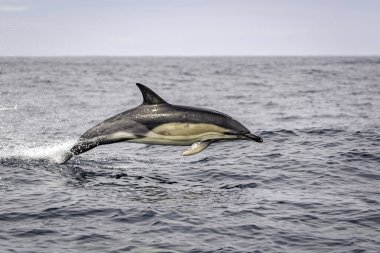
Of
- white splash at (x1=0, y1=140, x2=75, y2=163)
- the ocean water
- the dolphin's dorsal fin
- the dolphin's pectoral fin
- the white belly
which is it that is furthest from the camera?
white splash at (x1=0, y1=140, x2=75, y2=163)

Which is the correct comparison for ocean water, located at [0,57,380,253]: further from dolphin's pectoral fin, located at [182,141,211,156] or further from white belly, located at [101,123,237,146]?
white belly, located at [101,123,237,146]

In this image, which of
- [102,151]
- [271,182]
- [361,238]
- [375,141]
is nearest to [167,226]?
[361,238]

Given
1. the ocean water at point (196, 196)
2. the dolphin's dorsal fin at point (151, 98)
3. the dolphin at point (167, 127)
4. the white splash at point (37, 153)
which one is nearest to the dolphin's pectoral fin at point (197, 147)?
the dolphin at point (167, 127)

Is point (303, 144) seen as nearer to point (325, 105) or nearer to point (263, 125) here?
point (263, 125)

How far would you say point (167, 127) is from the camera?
38.6 feet

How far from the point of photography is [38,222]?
10039 millimetres

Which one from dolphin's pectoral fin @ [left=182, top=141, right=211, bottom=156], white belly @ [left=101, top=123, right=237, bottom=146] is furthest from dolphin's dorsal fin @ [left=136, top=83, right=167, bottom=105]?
dolphin's pectoral fin @ [left=182, top=141, right=211, bottom=156]

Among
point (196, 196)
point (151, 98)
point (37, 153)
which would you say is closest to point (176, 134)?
point (151, 98)

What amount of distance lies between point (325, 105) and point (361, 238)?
27.1 meters

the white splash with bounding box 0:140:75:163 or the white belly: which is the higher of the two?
the white belly

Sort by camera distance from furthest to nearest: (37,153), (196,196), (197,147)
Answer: (37,153)
(196,196)
(197,147)

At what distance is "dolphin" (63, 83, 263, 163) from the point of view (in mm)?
11766

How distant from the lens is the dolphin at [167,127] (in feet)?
38.6

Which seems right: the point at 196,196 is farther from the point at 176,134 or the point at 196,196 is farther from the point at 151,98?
the point at 151,98
